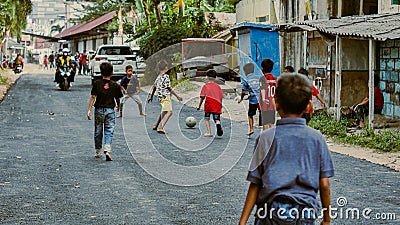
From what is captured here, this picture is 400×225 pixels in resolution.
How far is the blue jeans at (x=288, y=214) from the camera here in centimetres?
378

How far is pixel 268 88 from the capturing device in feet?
38.6

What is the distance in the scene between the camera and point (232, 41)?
101ft

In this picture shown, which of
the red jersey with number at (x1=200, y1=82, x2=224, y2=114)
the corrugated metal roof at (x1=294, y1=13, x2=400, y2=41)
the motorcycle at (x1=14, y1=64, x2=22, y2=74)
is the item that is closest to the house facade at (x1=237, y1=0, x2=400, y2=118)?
the corrugated metal roof at (x1=294, y1=13, x2=400, y2=41)

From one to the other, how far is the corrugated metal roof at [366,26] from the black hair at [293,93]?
8.87 metres

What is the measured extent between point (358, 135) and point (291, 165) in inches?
388

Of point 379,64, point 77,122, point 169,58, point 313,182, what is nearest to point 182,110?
point 77,122

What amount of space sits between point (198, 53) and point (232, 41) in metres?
3.22

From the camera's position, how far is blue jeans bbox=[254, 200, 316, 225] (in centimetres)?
378

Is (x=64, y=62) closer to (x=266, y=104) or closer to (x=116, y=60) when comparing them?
(x=116, y=60)

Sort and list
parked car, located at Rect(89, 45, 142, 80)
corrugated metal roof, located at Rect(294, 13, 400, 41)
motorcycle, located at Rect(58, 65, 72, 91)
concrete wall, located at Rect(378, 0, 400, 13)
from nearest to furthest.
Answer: corrugated metal roof, located at Rect(294, 13, 400, 41) < concrete wall, located at Rect(378, 0, 400, 13) < motorcycle, located at Rect(58, 65, 72, 91) < parked car, located at Rect(89, 45, 142, 80)

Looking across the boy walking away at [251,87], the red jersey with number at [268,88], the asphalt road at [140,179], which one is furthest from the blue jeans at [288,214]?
the boy walking away at [251,87]

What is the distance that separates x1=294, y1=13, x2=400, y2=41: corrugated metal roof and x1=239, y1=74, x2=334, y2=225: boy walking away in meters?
8.89

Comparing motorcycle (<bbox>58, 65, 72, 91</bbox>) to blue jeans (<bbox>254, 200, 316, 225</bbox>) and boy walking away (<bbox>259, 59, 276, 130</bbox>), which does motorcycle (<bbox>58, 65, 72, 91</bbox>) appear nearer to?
boy walking away (<bbox>259, 59, 276, 130</bbox>)

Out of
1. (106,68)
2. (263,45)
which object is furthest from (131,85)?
(106,68)
